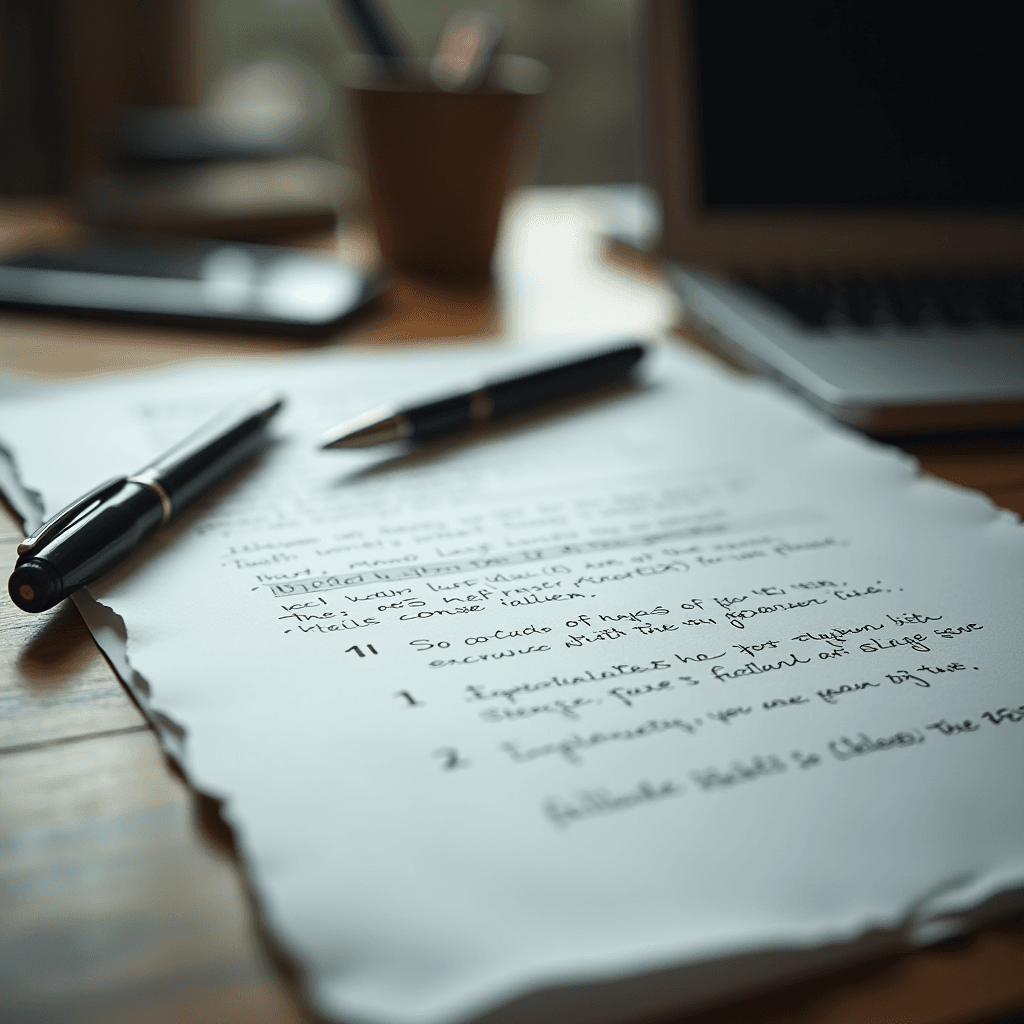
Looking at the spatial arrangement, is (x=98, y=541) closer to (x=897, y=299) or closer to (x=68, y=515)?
(x=68, y=515)

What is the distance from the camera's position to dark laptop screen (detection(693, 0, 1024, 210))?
68cm

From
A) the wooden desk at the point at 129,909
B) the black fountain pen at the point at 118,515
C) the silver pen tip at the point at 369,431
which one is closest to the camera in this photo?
the wooden desk at the point at 129,909

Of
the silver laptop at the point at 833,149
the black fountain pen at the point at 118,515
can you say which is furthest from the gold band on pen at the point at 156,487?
the silver laptop at the point at 833,149

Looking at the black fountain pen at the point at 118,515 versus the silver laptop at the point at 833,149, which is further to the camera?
the silver laptop at the point at 833,149

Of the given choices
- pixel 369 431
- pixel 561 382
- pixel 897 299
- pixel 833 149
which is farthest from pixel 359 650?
pixel 833 149

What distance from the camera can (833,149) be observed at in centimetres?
70

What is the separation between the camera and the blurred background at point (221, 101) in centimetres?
94

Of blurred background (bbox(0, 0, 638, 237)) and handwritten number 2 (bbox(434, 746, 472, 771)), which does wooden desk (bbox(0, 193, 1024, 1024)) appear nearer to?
handwritten number 2 (bbox(434, 746, 472, 771))

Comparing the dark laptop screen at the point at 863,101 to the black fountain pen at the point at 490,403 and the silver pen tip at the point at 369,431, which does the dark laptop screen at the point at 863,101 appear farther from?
the silver pen tip at the point at 369,431

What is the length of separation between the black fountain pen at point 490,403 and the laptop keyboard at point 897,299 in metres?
0.12

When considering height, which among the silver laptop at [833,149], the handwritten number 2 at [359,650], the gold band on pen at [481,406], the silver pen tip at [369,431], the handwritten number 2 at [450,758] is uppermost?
the silver laptop at [833,149]

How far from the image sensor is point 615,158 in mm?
2047

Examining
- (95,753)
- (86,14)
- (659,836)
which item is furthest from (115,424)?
(86,14)

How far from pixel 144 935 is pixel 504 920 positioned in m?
0.07
